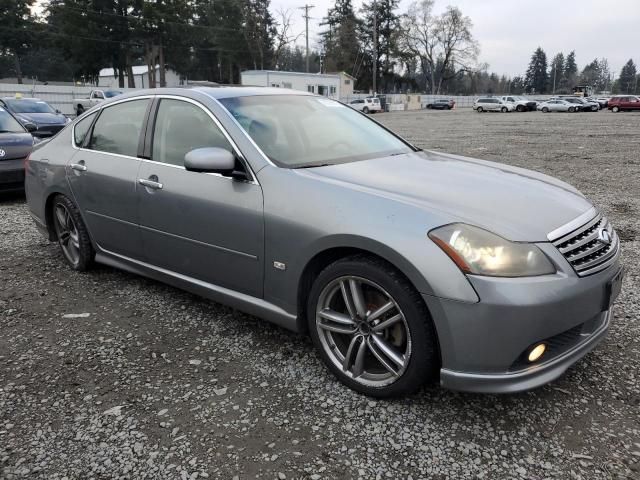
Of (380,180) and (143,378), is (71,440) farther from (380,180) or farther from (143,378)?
(380,180)

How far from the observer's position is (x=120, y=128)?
13.2 feet

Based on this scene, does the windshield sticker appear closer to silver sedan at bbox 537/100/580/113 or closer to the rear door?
the rear door

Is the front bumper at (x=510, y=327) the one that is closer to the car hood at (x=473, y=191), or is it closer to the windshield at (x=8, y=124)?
the car hood at (x=473, y=191)

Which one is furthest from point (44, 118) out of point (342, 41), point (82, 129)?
point (342, 41)

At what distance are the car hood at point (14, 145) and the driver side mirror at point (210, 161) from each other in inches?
232

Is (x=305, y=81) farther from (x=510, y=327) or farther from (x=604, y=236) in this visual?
(x=510, y=327)

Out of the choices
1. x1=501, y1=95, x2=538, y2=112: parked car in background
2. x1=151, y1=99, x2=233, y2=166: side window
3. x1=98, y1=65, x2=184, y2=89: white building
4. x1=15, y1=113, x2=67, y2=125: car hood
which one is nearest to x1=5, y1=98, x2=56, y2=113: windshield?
x1=15, y1=113, x2=67, y2=125: car hood

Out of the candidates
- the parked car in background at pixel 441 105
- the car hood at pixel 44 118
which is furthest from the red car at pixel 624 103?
the car hood at pixel 44 118

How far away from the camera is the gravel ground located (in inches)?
88.7

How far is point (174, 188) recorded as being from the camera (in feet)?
11.1

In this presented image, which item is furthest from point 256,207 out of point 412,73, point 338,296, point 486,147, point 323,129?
point 412,73

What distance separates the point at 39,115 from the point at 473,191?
50.8ft

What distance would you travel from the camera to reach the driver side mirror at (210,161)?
2.94 meters

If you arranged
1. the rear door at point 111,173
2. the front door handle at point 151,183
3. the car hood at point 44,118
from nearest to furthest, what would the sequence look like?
the front door handle at point 151,183 < the rear door at point 111,173 < the car hood at point 44,118
